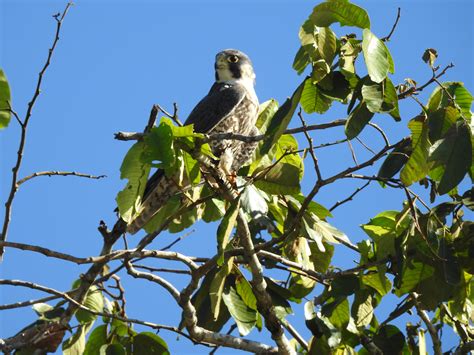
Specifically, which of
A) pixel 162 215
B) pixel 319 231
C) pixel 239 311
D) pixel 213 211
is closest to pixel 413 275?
pixel 319 231

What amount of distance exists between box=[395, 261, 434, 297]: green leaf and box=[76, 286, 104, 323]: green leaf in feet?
4.35

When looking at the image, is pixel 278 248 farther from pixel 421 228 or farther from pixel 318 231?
pixel 421 228

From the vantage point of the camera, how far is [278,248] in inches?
138

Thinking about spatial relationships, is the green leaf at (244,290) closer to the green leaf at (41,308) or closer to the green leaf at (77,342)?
the green leaf at (77,342)

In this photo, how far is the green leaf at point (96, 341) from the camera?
3.28m

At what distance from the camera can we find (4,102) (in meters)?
3.14

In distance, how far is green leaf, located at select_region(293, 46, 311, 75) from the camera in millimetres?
→ 2857

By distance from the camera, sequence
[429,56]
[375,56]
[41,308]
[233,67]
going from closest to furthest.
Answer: [375,56] → [429,56] → [41,308] → [233,67]

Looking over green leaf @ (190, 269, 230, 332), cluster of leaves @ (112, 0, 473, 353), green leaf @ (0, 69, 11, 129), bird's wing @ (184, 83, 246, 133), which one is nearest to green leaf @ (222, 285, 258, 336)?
cluster of leaves @ (112, 0, 473, 353)

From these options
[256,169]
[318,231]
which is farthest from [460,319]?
[256,169]

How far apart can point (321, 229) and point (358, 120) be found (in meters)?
0.69

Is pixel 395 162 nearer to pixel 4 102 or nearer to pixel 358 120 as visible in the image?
pixel 358 120

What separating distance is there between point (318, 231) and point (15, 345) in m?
1.41

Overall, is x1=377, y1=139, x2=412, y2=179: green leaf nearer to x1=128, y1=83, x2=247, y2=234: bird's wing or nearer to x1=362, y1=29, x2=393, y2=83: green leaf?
x1=362, y1=29, x2=393, y2=83: green leaf
